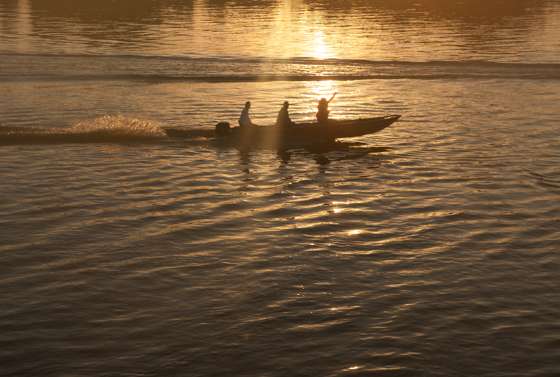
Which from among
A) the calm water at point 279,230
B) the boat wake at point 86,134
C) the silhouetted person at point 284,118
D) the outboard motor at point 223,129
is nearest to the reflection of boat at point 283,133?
the outboard motor at point 223,129

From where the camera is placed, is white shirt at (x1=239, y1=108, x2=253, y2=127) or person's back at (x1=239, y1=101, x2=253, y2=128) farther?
white shirt at (x1=239, y1=108, x2=253, y2=127)

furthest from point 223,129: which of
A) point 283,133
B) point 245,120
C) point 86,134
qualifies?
point 86,134

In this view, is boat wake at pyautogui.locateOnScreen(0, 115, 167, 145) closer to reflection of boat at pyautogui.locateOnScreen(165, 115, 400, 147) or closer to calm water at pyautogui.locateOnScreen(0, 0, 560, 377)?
calm water at pyautogui.locateOnScreen(0, 0, 560, 377)

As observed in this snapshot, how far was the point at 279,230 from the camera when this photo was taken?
23.3 m

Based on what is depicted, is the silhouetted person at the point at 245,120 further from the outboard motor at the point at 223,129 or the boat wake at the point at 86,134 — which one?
the boat wake at the point at 86,134

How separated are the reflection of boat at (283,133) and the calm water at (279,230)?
0.64m

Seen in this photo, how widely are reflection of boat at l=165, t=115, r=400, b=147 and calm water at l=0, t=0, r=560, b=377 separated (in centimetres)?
64

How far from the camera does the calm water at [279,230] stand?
16281 mm

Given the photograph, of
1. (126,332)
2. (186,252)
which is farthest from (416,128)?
(126,332)

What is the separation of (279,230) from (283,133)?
36.4 ft

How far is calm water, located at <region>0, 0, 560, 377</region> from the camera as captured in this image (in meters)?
16.3

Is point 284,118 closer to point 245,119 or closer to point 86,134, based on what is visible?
point 245,119

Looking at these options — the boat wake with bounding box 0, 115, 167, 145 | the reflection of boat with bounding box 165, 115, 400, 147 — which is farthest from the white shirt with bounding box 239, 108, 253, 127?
the boat wake with bounding box 0, 115, 167, 145

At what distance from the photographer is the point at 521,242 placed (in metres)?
22.5
